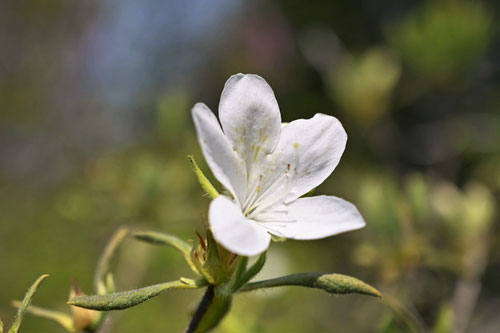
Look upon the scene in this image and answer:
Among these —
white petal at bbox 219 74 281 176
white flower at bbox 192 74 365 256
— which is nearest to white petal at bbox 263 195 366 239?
white flower at bbox 192 74 365 256

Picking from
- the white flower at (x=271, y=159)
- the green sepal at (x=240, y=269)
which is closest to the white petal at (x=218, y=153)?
the white flower at (x=271, y=159)

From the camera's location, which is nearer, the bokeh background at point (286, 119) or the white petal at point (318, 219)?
the white petal at point (318, 219)

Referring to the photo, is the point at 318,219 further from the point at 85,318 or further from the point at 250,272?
the point at 85,318

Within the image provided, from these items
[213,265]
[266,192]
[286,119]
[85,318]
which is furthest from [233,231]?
[286,119]

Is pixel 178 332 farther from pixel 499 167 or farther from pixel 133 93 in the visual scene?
pixel 133 93

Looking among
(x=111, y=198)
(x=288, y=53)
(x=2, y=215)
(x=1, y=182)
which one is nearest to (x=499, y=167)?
(x=111, y=198)

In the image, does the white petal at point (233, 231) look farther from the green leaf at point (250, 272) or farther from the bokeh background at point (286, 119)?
the bokeh background at point (286, 119)
